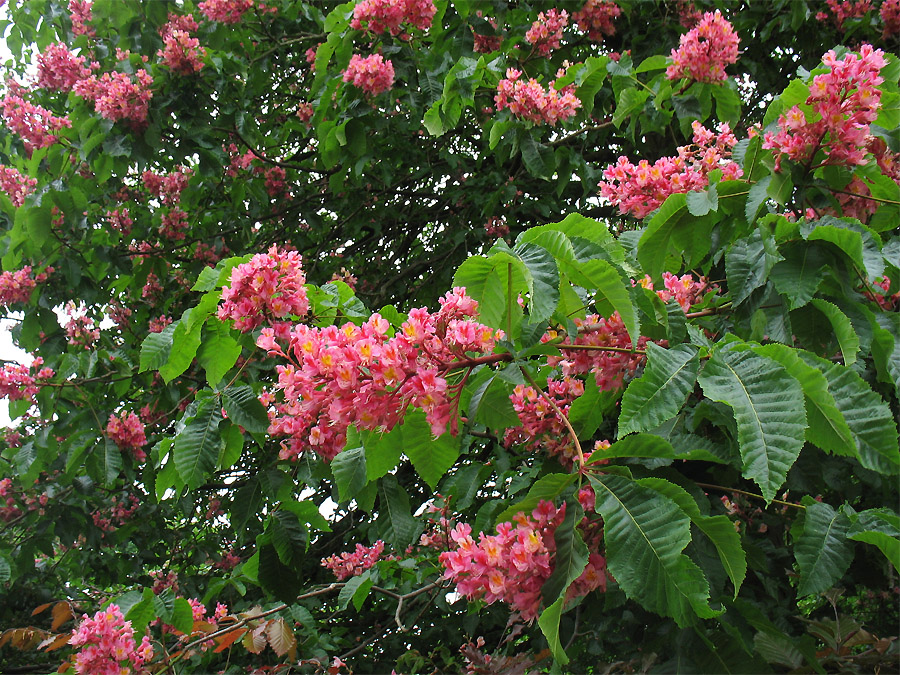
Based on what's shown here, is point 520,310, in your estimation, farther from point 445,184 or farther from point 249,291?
point 445,184

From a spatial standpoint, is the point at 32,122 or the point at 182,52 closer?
the point at 182,52

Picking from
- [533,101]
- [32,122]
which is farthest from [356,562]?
[32,122]

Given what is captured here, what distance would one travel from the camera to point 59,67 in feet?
12.0

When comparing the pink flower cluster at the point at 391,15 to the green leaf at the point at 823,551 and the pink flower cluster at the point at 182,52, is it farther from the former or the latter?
the green leaf at the point at 823,551

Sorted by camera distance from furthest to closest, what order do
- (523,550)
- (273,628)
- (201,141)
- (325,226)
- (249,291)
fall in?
(325,226), (201,141), (273,628), (249,291), (523,550)

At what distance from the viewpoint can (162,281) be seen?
420cm

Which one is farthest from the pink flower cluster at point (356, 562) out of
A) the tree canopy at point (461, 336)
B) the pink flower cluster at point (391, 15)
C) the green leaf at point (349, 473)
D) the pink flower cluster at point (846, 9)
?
the pink flower cluster at point (846, 9)

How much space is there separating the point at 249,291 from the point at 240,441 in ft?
1.34

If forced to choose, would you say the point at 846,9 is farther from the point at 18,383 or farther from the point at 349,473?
the point at 18,383

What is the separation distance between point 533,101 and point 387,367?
78.8 inches

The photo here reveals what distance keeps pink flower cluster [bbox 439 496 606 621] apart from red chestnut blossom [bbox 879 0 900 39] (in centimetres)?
330

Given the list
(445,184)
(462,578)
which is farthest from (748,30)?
(462,578)

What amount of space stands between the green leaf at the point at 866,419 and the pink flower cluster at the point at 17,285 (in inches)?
152

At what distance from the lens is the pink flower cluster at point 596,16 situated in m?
3.47
